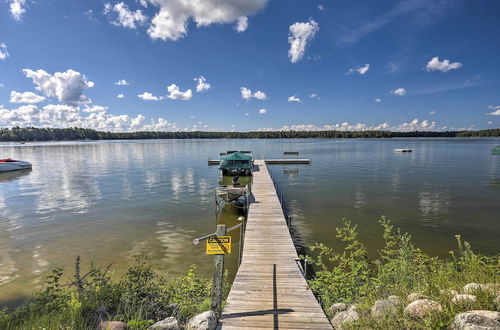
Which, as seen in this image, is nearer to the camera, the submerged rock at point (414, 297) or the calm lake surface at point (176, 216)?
the submerged rock at point (414, 297)

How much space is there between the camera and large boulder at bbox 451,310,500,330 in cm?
347

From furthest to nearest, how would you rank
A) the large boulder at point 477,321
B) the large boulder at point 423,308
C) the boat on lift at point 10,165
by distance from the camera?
the boat on lift at point 10,165
the large boulder at point 423,308
the large boulder at point 477,321

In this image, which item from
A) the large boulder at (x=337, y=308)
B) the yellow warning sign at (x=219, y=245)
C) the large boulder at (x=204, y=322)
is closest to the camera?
the large boulder at (x=204, y=322)

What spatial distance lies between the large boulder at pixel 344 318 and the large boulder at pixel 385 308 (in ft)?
1.30

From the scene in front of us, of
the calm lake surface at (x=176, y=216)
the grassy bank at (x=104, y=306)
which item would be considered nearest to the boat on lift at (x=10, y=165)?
the calm lake surface at (x=176, y=216)

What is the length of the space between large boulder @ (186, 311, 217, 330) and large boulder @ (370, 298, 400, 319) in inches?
137

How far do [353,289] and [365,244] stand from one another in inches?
216

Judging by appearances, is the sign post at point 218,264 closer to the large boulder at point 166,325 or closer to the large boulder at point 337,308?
the large boulder at point 166,325

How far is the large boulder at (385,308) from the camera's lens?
4682 millimetres

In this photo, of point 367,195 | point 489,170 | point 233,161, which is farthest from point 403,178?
point 233,161

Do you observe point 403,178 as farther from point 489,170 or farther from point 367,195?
point 489,170

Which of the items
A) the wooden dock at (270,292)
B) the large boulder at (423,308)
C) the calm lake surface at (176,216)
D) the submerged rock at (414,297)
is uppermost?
the large boulder at (423,308)

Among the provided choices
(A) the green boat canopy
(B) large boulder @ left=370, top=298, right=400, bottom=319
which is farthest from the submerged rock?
(A) the green boat canopy

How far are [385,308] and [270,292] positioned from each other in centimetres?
295
